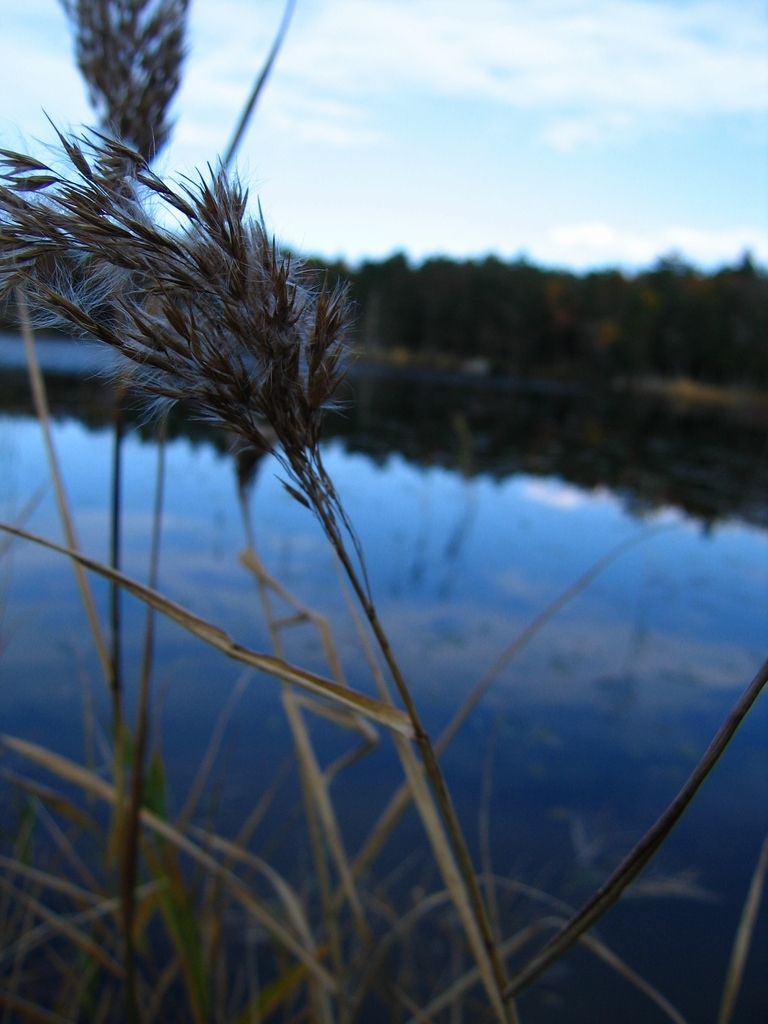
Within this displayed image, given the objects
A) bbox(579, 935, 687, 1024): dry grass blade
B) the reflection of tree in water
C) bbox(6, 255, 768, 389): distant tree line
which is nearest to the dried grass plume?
bbox(579, 935, 687, 1024): dry grass blade

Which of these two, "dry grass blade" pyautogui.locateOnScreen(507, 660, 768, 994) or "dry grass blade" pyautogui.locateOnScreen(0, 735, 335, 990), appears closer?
"dry grass blade" pyautogui.locateOnScreen(507, 660, 768, 994)

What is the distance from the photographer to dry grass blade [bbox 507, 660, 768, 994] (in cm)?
61

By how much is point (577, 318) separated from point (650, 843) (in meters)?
70.6

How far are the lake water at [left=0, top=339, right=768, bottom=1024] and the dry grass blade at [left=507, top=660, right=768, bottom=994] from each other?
1.56 feet

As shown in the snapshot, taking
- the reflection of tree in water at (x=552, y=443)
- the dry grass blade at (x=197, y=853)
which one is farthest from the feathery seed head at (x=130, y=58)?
the reflection of tree in water at (x=552, y=443)

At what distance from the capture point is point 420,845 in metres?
3.63

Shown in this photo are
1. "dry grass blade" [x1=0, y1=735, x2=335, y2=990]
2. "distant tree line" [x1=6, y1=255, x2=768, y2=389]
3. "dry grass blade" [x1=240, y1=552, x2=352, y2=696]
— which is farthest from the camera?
"distant tree line" [x1=6, y1=255, x2=768, y2=389]

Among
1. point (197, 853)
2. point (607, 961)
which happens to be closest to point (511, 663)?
point (607, 961)

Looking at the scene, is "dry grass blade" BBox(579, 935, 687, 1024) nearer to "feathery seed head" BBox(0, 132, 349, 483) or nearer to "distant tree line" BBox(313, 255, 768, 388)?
"feathery seed head" BBox(0, 132, 349, 483)

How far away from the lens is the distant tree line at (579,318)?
177 feet

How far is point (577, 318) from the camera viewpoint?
66.5 m

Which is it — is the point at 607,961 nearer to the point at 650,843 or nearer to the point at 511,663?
the point at 650,843

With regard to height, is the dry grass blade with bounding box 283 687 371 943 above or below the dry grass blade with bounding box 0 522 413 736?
below

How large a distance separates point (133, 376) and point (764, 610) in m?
8.06
